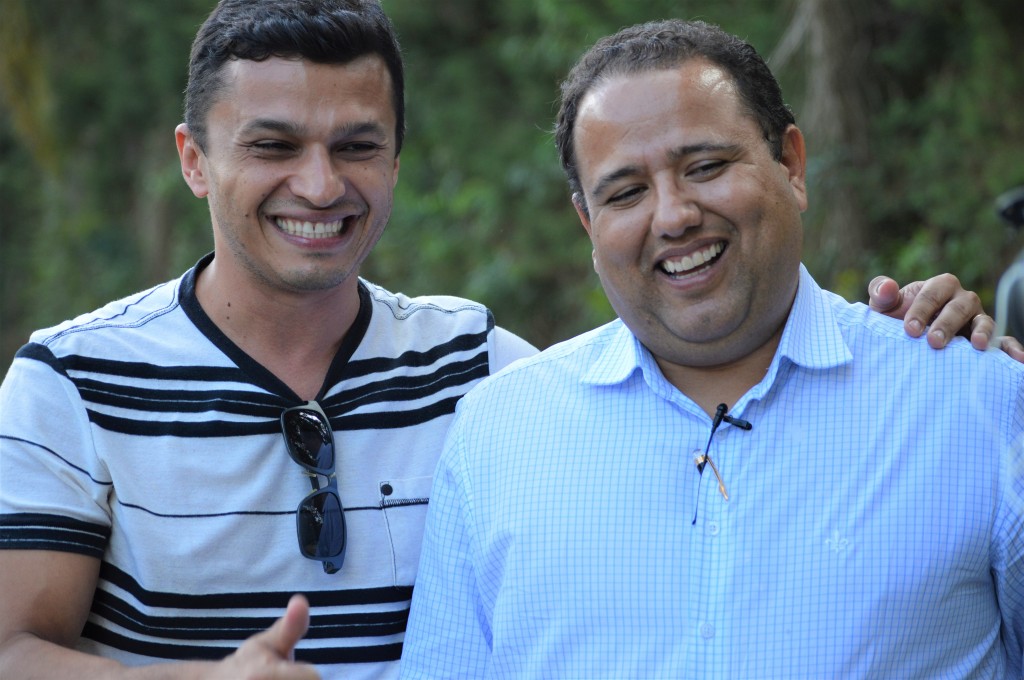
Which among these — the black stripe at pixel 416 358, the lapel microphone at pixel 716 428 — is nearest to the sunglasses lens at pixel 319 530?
the black stripe at pixel 416 358

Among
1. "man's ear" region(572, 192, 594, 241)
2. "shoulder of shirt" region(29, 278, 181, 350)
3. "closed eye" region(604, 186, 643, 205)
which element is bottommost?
"shoulder of shirt" region(29, 278, 181, 350)

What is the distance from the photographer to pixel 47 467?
2.52 metres

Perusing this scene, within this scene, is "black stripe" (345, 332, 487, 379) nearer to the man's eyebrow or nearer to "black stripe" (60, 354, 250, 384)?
"black stripe" (60, 354, 250, 384)

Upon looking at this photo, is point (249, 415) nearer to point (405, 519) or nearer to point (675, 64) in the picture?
point (405, 519)

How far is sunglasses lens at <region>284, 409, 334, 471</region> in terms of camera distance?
8.63 ft

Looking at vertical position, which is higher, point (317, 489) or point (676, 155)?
point (676, 155)

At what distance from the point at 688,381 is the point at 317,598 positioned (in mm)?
898

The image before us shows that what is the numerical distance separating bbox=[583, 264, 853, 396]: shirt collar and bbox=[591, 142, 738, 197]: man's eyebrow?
0.33 metres

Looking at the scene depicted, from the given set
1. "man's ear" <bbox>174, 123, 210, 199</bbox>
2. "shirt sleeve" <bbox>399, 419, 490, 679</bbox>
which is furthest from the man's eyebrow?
"man's ear" <bbox>174, 123, 210, 199</bbox>

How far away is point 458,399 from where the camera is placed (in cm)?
286

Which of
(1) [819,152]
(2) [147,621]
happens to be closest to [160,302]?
(2) [147,621]

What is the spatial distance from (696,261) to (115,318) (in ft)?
4.16

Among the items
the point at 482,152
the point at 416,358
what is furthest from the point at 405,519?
the point at 482,152

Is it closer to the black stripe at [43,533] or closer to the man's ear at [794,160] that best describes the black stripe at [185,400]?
the black stripe at [43,533]
